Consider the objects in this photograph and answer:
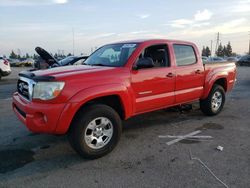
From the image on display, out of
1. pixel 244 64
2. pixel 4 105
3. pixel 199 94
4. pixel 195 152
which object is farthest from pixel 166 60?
pixel 244 64

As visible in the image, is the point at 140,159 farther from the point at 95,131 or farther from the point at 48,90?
the point at 48,90

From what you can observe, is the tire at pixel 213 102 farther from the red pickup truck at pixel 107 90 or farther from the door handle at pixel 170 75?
the door handle at pixel 170 75

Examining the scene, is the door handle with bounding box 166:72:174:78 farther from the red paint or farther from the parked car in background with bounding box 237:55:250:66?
the parked car in background with bounding box 237:55:250:66

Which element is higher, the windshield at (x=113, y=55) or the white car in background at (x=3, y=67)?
the windshield at (x=113, y=55)

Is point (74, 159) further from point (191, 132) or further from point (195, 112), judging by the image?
point (195, 112)

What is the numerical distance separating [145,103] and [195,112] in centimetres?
279

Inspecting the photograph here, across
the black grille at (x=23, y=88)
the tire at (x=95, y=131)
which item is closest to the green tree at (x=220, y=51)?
the tire at (x=95, y=131)

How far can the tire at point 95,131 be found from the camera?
14.1ft

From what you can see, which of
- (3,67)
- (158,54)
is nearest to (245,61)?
(3,67)

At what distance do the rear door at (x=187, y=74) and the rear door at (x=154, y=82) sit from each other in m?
0.24

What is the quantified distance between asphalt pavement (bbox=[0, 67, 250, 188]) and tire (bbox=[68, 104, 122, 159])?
0.17 meters

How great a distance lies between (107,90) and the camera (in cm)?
451

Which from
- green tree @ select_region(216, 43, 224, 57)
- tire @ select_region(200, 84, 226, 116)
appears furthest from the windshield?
green tree @ select_region(216, 43, 224, 57)

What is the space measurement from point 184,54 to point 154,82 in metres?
1.33
